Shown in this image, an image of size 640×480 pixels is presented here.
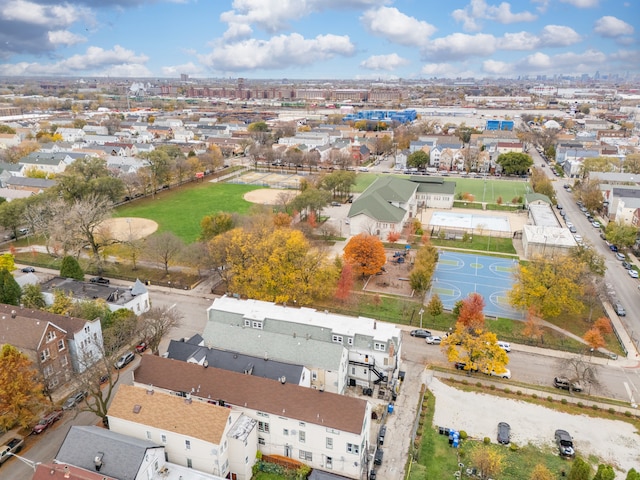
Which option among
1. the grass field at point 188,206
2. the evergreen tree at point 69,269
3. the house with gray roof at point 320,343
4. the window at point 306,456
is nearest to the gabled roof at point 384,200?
the grass field at point 188,206

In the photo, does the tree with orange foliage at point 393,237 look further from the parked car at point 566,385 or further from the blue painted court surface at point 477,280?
the parked car at point 566,385

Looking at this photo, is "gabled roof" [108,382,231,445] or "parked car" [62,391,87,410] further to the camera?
"parked car" [62,391,87,410]

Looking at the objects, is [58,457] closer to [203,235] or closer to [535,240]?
[203,235]

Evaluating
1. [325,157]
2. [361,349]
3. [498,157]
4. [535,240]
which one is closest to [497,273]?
[535,240]

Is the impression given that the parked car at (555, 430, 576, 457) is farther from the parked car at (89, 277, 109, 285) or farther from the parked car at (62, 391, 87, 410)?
the parked car at (89, 277, 109, 285)

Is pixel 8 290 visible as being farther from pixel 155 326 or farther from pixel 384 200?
pixel 384 200

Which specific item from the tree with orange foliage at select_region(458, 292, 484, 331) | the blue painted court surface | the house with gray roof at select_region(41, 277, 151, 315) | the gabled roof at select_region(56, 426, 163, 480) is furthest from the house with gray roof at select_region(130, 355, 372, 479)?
the blue painted court surface
